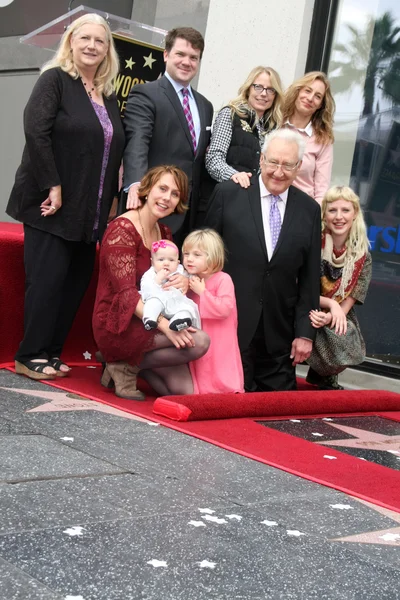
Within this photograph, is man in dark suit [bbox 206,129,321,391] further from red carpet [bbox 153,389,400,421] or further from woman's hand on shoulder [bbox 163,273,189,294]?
woman's hand on shoulder [bbox 163,273,189,294]

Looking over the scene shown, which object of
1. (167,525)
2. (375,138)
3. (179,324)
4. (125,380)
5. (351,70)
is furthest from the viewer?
(351,70)

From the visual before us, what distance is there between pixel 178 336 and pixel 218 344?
1.16 feet

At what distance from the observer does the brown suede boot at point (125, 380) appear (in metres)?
4.98

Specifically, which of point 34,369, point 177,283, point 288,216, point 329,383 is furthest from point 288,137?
point 34,369

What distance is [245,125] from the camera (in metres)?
5.52

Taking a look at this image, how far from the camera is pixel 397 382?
21.7ft

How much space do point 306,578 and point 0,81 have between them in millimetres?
8153

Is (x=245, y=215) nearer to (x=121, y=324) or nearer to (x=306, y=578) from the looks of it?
(x=121, y=324)

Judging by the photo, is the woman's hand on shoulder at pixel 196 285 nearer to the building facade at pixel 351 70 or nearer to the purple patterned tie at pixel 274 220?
the purple patterned tie at pixel 274 220

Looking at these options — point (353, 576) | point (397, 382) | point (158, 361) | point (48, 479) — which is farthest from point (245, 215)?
point (353, 576)

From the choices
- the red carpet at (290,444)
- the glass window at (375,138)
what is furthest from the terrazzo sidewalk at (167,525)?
the glass window at (375,138)

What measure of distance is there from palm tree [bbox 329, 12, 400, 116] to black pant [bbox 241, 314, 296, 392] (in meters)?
2.33

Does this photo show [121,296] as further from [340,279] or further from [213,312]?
[340,279]

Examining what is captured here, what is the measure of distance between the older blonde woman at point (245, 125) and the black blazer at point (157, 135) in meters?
0.12
